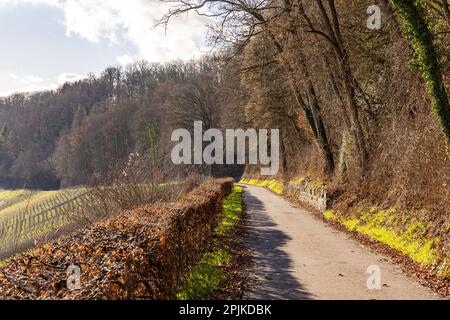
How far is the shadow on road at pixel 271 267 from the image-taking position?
773 cm

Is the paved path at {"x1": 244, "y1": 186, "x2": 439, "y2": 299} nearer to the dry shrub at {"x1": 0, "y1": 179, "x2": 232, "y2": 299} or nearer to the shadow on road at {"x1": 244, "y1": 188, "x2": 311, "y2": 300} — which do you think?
the shadow on road at {"x1": 244, "y1": 188, "x2": 311, "y2": 300}

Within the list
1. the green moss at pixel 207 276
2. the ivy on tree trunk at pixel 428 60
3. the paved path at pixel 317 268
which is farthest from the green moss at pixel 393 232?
the green moss at pixel 207 276

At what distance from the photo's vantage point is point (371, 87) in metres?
19.4

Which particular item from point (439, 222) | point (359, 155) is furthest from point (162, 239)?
point (359, 155)

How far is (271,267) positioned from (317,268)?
102cm

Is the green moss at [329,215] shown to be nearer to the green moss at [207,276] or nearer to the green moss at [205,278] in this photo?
the green moss at [207,276]

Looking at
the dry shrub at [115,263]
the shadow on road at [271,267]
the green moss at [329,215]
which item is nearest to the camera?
the dry shrub at [115,263]

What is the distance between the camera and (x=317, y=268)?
9602mm

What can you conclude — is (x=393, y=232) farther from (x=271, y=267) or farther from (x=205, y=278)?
(x=205, y=278)

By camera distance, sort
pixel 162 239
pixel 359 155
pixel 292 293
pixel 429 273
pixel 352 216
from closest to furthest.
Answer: pixel 162 239 → pixel 292 293 → pixel 429 273 → pixel 352 216 → pixel 359 155

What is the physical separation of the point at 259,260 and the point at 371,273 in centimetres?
281

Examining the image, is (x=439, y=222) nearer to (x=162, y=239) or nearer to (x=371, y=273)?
(x=371, y=273)

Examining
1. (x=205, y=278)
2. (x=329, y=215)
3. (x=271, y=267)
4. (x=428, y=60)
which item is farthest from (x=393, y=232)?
(x=329, y=215)
